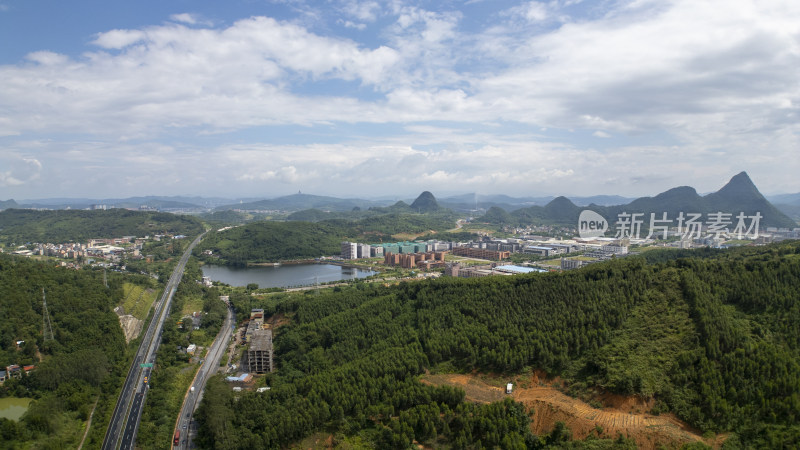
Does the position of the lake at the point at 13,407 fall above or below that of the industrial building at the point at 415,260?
below

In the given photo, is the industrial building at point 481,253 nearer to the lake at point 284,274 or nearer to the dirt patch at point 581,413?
the lake at point 284,274

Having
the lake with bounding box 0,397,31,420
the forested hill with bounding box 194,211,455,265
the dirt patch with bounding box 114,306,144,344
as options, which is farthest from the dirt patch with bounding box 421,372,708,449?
the forested hill with bounding box 194,211,455,265

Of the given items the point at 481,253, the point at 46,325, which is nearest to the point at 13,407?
the point at 46,325

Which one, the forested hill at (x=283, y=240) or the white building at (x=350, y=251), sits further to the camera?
the white building at (x=350, y=251)

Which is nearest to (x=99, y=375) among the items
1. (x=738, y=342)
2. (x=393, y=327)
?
(x=393, y=327)

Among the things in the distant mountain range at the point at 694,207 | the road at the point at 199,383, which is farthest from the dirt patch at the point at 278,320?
the distant mountain range at the point at 694,207

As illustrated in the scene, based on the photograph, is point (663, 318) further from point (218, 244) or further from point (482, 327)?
point (218, 244)

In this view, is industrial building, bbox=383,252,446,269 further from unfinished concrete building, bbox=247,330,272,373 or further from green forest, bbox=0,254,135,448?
unfinished concrete building, bbox=247,330,272,373
